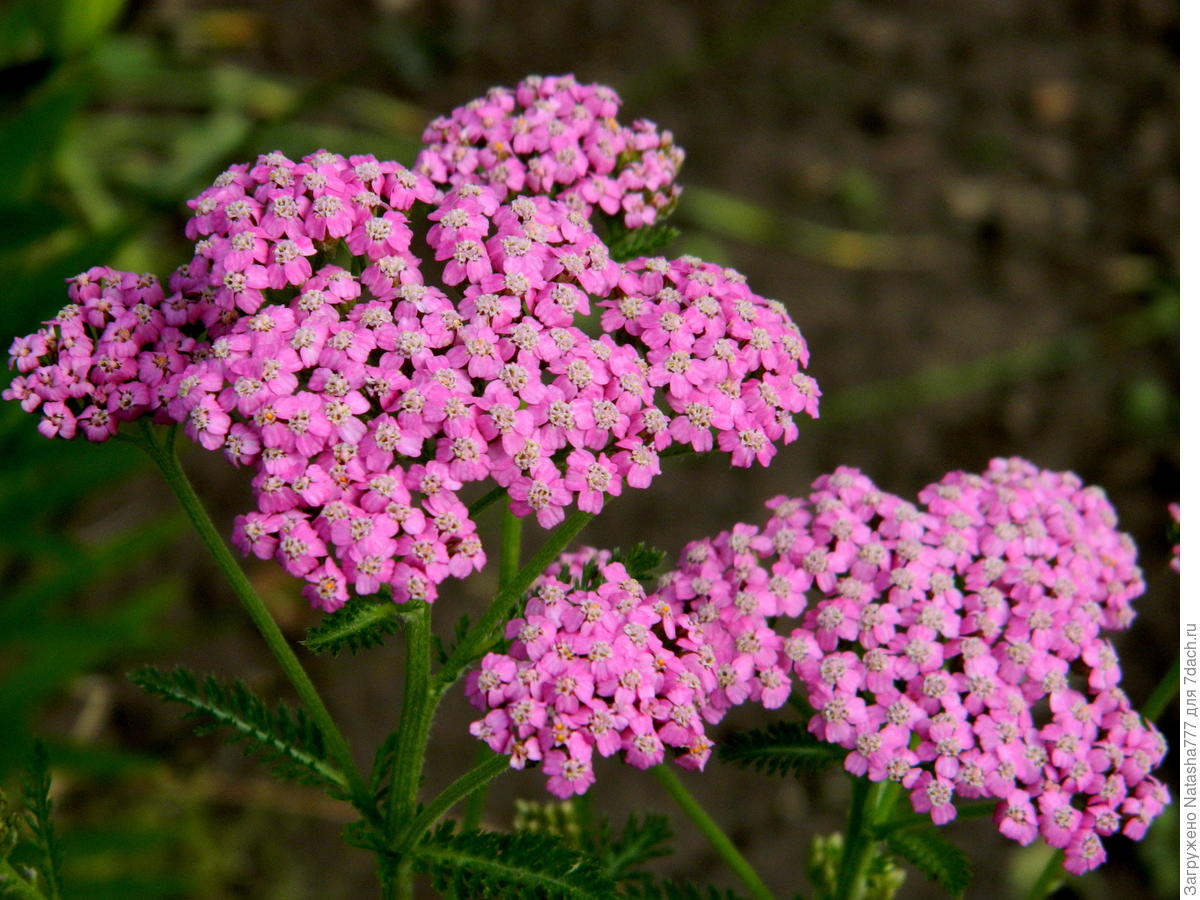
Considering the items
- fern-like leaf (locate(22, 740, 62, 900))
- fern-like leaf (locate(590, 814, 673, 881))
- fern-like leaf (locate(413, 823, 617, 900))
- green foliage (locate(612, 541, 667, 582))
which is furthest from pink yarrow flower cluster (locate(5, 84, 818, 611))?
fern-like leaf (locate(590, 814, 673, 881))

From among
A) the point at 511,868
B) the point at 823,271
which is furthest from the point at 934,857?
the point at 823,271

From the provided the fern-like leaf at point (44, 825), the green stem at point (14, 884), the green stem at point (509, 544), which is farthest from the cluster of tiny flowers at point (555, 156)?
the green stem at point (14, 884)

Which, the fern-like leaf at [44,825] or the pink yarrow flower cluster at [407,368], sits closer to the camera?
the pink yarrow flower cluster at [407,368]

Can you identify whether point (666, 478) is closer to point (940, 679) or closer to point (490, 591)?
point (490, 591)

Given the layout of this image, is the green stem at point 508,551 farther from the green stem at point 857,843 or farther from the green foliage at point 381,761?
the green stem at point 857,843

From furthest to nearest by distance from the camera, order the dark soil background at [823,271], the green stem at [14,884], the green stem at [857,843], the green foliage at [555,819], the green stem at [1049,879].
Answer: the dark soil background at [823,271], the green foliage at [555,819], the green stem at [1049,879], the green stem at [857,843], the green stem at [14,884]

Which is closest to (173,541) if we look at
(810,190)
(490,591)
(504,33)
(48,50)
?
(490,591)

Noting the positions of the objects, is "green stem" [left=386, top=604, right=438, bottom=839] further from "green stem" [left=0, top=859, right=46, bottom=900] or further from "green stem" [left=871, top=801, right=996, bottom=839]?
"green stem" [left=871, top=801, right=996, bottom=839]

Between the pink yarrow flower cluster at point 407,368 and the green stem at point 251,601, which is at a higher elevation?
the pink yarrow flower cluster at point 407,368
